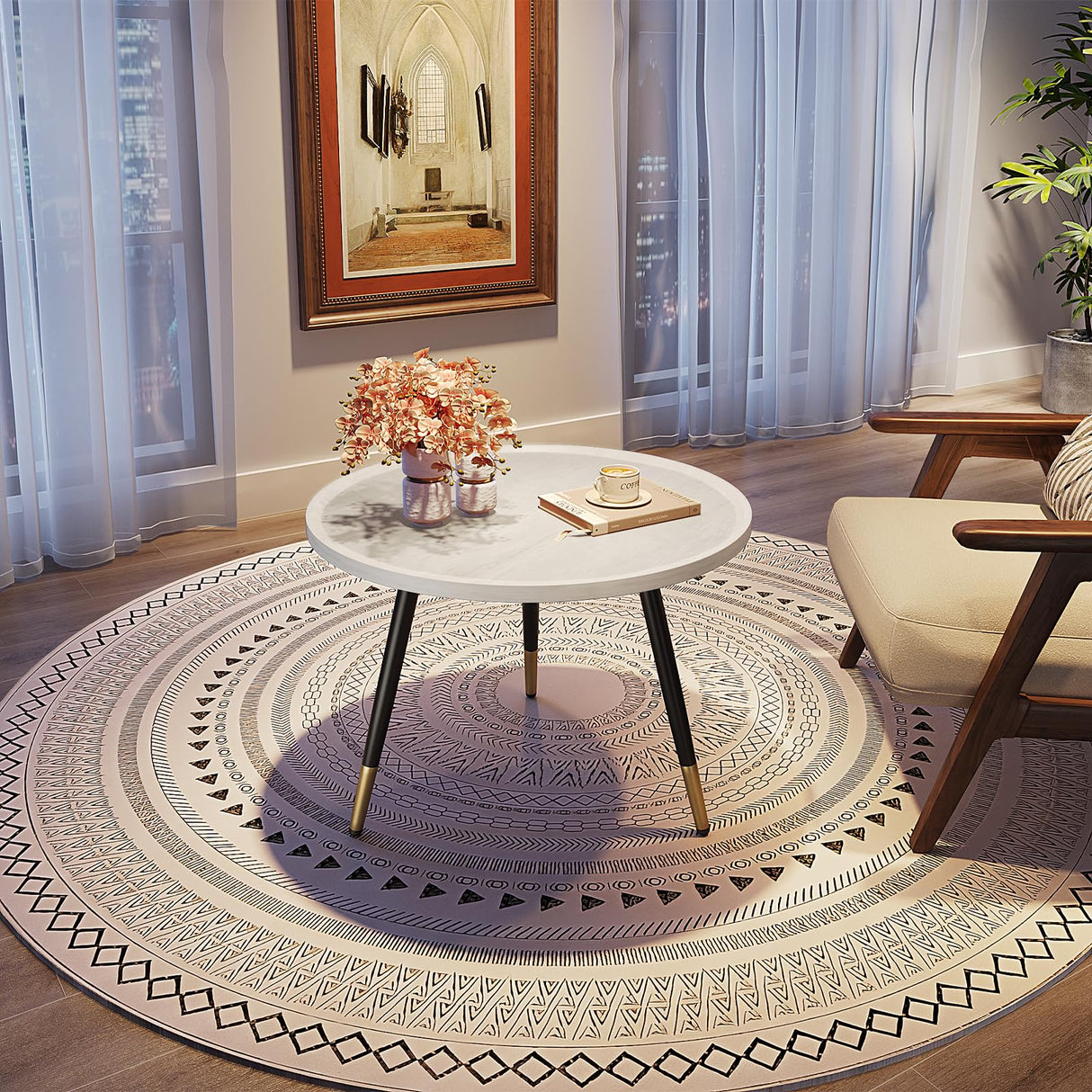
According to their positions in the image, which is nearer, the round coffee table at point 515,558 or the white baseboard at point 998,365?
the round coffee table at point 515,558

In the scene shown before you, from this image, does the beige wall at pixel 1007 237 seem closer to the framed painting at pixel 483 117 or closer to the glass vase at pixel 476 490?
the framed painting at pixel 483 117

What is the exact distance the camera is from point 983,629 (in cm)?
218

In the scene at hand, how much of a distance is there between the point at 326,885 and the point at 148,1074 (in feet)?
1.63

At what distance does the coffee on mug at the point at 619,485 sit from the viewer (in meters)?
2.46

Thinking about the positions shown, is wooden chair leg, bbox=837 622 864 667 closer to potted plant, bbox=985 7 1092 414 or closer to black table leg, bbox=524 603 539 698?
black table leg, bbox=524 603 539 698

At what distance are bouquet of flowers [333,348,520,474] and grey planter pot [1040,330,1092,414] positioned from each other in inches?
159

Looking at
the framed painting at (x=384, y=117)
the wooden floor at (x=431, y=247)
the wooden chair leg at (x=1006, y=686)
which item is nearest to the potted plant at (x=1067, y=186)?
the wooden floor at (x=431, y=247)

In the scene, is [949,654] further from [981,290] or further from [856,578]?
[981,290]

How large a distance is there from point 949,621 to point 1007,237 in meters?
4.55

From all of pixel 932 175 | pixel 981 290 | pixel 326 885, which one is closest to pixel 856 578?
pixel 326 885

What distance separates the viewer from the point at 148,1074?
5.79ft

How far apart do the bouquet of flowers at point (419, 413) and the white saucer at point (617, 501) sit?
0.25 meters

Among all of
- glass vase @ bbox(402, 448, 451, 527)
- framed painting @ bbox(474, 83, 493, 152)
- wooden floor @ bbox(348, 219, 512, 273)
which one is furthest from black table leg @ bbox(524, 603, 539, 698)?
framed painting @ bbox(474, 83, 493, 152)

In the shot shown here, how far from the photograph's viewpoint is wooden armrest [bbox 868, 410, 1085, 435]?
9.18 feet
